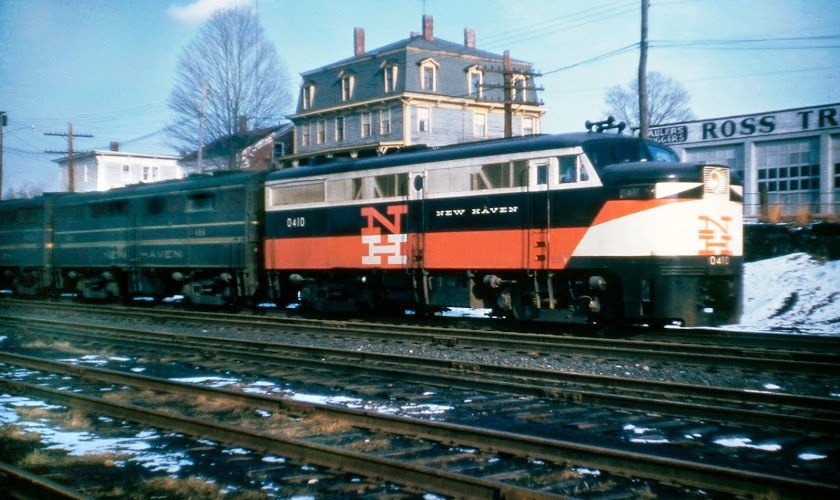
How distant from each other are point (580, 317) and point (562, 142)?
10.5 ft

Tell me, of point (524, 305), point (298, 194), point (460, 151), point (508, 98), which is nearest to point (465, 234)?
point (460, 151)

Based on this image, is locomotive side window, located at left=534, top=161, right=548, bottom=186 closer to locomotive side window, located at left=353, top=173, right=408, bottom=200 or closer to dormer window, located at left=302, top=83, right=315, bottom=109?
locomotive side window, located at left=353, top=173, right=408, bottom=200

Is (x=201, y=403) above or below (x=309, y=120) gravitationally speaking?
below

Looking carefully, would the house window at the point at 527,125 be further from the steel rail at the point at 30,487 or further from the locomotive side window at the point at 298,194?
the steel rail at the point at 30,487

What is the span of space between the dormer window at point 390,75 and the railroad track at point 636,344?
117 feet

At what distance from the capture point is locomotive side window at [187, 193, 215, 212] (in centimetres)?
2023

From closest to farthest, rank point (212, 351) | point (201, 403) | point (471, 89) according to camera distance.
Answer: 1. point (201, 403)
2. point (212, 351)
3. point (471, 89)

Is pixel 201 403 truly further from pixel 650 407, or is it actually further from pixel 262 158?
pixel 262 158

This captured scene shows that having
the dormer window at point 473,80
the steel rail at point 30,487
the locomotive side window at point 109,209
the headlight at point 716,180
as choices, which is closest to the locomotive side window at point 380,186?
the headlight at point 716,180

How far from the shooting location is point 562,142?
1356 centimetres

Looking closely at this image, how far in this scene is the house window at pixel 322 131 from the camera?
55938mm

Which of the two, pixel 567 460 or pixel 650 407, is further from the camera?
pixel 650 407

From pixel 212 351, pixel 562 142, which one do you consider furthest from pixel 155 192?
pixel 562 142

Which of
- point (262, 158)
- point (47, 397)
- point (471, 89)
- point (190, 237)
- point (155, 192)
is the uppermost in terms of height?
point (471, 89)
